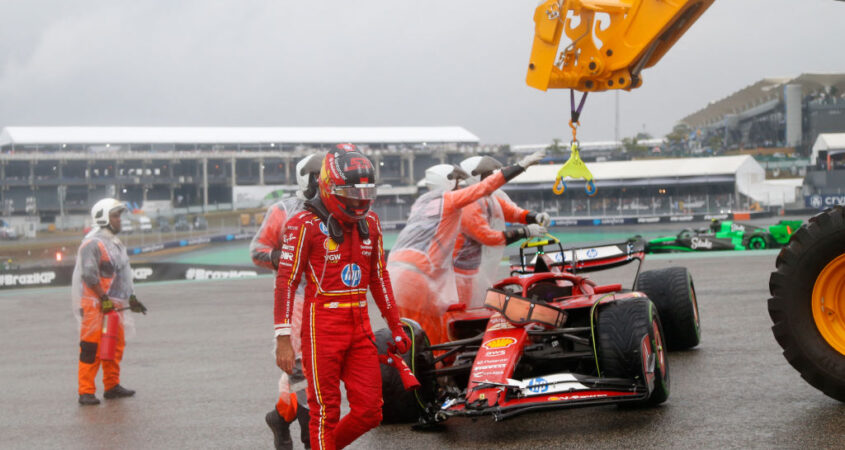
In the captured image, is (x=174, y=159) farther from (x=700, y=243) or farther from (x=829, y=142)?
(x=700, y=243)

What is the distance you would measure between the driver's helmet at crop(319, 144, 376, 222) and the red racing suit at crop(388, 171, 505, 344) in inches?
96.6

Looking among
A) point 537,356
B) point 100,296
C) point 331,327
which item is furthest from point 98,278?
point 537,356

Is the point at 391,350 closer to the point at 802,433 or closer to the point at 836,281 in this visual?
the point at 802,433

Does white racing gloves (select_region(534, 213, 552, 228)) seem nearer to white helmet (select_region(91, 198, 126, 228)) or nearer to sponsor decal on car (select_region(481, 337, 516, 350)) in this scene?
sponsor decal on car (select_region(481, 337, 516, 350))

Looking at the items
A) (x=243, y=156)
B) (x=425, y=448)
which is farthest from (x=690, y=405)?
(x=243, y=156)

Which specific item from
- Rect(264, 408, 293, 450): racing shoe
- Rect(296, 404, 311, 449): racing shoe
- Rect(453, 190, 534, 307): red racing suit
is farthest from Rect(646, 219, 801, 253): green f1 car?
Rect(264, 408, 293, 450): racing shoe

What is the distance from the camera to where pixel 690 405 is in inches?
241

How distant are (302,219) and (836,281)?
345 cm

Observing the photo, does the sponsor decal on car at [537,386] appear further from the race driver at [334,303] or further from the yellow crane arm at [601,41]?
the yellow crane arm at [601,41]

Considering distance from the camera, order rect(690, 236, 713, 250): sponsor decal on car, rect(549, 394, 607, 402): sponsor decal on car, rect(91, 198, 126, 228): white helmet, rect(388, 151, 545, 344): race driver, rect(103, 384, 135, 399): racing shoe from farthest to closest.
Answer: rect(690, 236, 713, 250): sponsor decal on car, rect(91, 198, 126, 228): white helmet, rect(103, 384, 135, 399): racing shoe, rect(388, 151, 545, 344): race driver, rect(549, 394, 607, 402): sponsor decal on car

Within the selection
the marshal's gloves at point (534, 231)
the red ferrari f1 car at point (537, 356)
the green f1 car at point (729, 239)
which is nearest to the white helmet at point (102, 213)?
the red ferrari f1 car at point (537, 356)

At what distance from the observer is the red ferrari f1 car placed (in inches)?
213

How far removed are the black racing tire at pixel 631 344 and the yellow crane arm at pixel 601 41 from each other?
1.96m

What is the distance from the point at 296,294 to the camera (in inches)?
243
